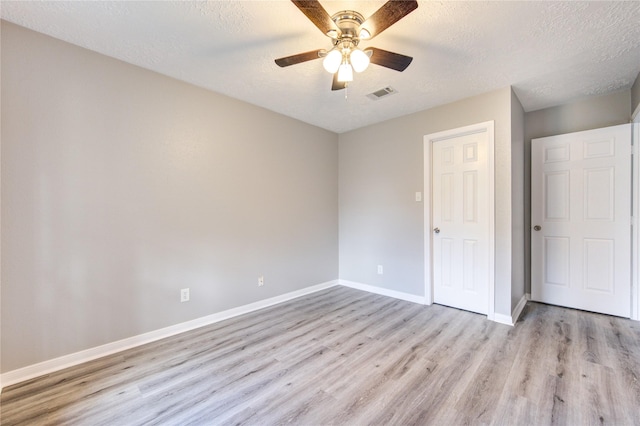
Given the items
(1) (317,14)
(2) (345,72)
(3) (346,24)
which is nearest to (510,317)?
(2) (345,72)

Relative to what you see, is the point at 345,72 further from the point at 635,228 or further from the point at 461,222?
the point at 635,228

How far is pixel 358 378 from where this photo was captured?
1.92 m

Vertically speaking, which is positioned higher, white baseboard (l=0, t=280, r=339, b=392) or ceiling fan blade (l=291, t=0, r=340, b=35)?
ceiling fan blade (l=291, t=0, r=340, b=35)

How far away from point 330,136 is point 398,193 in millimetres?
1421

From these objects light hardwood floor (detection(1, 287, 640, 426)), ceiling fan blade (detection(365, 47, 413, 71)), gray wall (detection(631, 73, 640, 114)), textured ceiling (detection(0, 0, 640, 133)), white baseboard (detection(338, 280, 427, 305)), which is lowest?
light hardwood floor (detection(1, 287, 640, 426))

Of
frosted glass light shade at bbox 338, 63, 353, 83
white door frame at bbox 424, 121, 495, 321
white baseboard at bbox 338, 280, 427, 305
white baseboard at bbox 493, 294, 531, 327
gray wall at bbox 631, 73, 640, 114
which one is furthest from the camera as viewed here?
white baseboard at bbox 338, 280, 427, 305

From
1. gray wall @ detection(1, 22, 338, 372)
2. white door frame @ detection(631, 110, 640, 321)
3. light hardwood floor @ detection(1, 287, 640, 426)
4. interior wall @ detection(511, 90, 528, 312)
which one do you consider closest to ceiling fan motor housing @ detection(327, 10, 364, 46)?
gray wall @ detection(1, 22, 338, 372)

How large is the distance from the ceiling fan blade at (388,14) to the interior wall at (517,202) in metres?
2.09

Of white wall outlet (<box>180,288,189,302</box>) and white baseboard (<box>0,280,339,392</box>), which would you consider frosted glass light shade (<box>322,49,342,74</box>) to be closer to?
white wall outlet (<box>180,288,189,302</box>)

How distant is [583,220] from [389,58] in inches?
123

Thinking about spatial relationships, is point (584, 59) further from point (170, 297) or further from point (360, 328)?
point (170, 297)

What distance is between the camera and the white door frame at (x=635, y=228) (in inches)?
110

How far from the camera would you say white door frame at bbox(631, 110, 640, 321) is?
2.79 meters

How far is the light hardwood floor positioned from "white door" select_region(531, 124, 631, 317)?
416 mm
